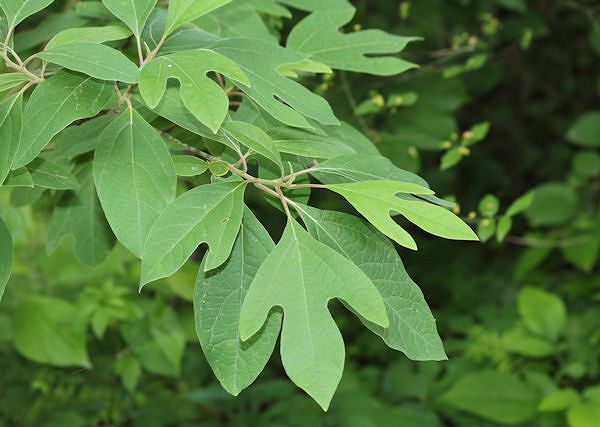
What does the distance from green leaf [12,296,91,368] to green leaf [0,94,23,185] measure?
1429 mm

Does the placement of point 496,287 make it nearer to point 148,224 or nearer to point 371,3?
point 371,3

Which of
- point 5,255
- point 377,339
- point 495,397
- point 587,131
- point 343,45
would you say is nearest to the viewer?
point 5,255

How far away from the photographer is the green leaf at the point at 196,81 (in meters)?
0.98

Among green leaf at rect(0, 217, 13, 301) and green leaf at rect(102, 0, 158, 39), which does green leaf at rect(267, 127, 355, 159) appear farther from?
green leaf at rect(0, 217, 13, 301)

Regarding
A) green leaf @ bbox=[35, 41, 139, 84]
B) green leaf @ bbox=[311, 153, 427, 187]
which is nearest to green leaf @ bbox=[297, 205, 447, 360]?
green leaf @ bbox=[311, 153, 427, 187]

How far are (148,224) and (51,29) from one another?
2.56 ft

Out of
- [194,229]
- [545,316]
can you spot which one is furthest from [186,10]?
[545,316]

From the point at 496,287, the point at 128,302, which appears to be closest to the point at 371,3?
the point at 496,287

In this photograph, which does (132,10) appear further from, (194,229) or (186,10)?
(194,229)

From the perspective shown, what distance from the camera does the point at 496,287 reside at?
4246 mm

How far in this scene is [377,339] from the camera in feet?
12.5

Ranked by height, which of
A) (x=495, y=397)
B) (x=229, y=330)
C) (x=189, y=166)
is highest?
(x=189, y=166)

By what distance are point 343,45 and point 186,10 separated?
0.41m

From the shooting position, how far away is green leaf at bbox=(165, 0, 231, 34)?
1115mm
